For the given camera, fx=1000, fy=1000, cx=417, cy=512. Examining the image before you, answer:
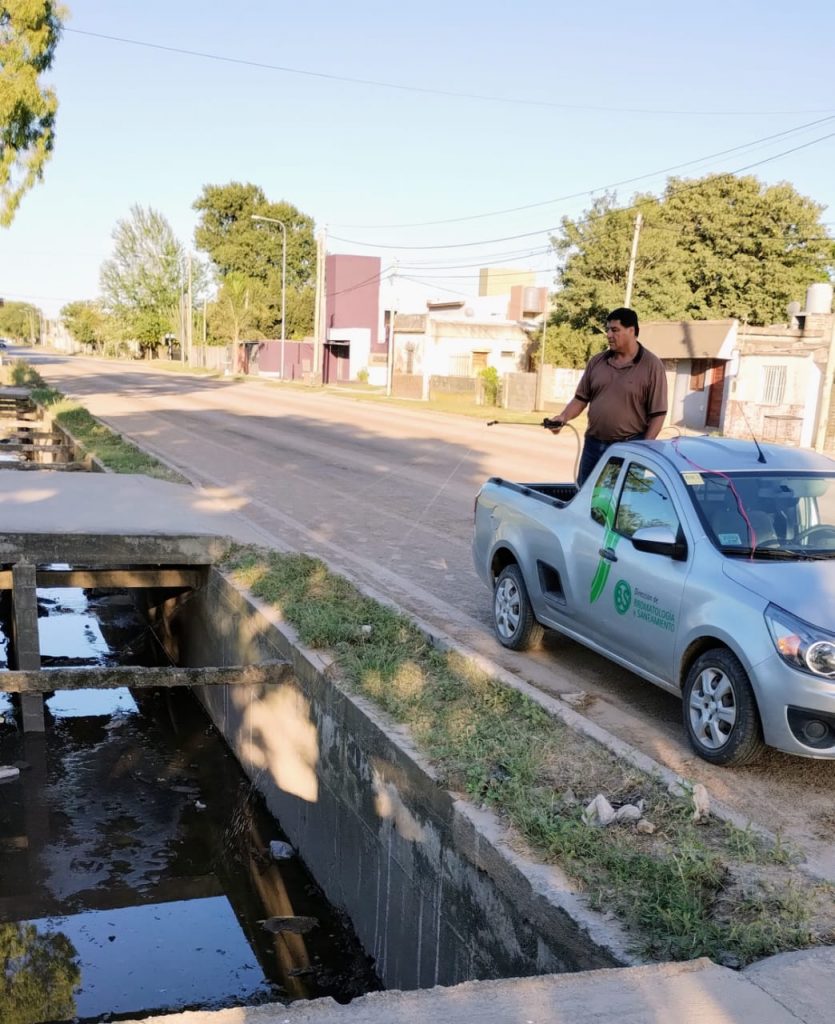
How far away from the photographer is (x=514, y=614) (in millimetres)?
6852

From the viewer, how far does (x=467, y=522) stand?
466 inches

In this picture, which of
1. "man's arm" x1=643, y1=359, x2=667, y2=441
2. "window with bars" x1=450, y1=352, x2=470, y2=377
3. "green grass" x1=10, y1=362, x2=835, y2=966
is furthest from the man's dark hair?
"window with bars" x1=450, y1=352, x2=470, y2=377

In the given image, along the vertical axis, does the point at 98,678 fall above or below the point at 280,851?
above

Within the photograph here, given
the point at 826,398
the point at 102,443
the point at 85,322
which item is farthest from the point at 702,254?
the point at 85,322

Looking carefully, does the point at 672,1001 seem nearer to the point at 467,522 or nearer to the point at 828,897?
the point at 828,897

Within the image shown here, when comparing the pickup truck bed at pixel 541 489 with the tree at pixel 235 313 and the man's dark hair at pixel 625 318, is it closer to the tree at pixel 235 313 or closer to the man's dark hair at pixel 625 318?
the man's dark hair at pixel 625 318

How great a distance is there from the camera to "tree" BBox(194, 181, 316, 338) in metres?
80.9

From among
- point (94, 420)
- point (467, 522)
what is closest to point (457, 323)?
point (94, 420)

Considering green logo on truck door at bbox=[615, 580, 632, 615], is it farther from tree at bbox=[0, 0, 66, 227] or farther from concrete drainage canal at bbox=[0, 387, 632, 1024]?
tree at bbox=[0, 0, 66, 227]

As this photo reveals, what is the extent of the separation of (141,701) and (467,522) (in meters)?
4.17

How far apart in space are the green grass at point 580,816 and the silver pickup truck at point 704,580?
60cm

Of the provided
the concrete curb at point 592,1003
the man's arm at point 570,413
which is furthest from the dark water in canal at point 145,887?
the man's arm at point 570,413

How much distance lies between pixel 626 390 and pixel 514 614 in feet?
5.61

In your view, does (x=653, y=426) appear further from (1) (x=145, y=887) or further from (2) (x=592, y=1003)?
(1) (x=145, y=887)
